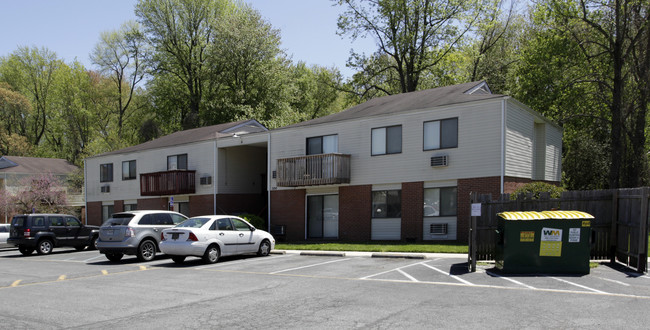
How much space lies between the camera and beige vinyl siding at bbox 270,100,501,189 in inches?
806

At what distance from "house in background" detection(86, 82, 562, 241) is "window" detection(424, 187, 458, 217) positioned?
0.13ft

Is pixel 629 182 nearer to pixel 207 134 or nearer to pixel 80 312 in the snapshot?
pixel 207 134

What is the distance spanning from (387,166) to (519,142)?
5422 millimetres

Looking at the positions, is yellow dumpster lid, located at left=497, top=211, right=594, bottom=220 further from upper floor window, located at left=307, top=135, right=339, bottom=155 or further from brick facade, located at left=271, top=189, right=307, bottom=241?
brick facade, located at left=271, top=189, right=307, bottom=241

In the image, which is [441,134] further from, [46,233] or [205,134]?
[46,233]

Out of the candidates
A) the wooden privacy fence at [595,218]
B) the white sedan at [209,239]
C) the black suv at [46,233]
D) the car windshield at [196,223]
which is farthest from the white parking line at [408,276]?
the black suv at [46,233]

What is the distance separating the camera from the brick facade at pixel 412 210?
870 inches

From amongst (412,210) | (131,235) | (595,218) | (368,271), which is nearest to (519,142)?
(412,210)

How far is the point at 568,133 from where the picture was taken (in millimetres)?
34531

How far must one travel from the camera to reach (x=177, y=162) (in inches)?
1298

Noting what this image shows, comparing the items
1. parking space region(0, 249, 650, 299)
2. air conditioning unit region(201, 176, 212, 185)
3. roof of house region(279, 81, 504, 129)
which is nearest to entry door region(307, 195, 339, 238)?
roof of house region(279, 81, 504, 129)

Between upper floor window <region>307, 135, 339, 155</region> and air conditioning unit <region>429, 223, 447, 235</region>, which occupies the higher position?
upper floor window <region>307, 135, 339, 155</region>

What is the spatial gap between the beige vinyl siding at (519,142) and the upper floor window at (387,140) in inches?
176

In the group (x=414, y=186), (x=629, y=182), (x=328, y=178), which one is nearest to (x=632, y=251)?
(x=414, y=186)
